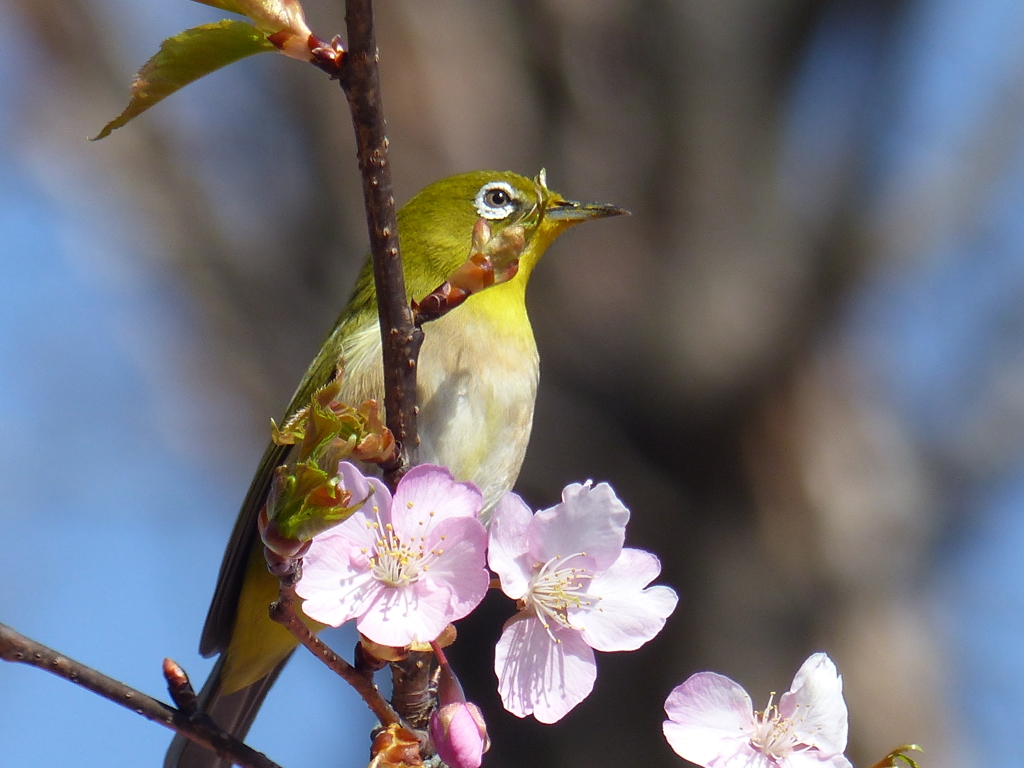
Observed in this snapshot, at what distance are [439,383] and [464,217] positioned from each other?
74cm

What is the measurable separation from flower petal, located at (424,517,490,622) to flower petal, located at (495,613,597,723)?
12cm

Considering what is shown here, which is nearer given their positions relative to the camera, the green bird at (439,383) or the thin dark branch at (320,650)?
the thin dark branch at (320,650)

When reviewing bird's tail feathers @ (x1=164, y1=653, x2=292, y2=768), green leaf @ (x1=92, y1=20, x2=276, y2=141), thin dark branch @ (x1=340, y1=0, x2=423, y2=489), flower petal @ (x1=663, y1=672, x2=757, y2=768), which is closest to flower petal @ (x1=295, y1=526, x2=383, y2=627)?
thin dark branch @ (x1=340, y1=0, x2=423, y2=489)

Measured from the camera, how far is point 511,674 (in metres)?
1.47

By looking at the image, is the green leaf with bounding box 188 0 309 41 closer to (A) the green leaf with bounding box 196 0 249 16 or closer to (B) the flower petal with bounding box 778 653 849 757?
(A) the green leaf with bounding box 196 0 249 16

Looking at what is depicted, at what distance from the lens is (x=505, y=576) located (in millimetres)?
1452

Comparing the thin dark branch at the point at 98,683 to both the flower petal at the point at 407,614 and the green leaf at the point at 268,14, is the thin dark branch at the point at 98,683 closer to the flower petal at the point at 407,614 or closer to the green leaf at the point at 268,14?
the flower petal at the point at 407,614

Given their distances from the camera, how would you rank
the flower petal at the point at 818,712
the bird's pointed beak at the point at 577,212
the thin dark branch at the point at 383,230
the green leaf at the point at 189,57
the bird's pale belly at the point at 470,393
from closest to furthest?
the thin dark branch at the point at 383,230 < the green leaf at the point at 189,57 < the flower petal at the point at 818,712 < the bird's pale belly at the point at 470,393 < the bird's pointed beak at the point at 577,212

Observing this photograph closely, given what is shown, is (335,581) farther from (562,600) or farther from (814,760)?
(814,760)

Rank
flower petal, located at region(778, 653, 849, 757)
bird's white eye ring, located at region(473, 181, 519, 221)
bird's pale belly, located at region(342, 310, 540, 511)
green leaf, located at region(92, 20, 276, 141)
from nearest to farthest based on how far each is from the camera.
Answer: green leaf, located at region(92, 20, 276, 141) < flower petal, located at region(778, 653, 849, 757) < bird's pale belly, located at region(342, 310, 540, 511) < bird's white eye ring, located at region(473, 181, 519, 221)

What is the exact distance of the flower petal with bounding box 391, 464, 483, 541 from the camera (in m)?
1.39

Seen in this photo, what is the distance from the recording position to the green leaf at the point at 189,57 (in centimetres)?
121

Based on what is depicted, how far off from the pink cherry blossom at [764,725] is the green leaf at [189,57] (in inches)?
37.8

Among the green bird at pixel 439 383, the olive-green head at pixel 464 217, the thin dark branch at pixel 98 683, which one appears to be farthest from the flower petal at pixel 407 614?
the olive-green head at pixel 464 217
